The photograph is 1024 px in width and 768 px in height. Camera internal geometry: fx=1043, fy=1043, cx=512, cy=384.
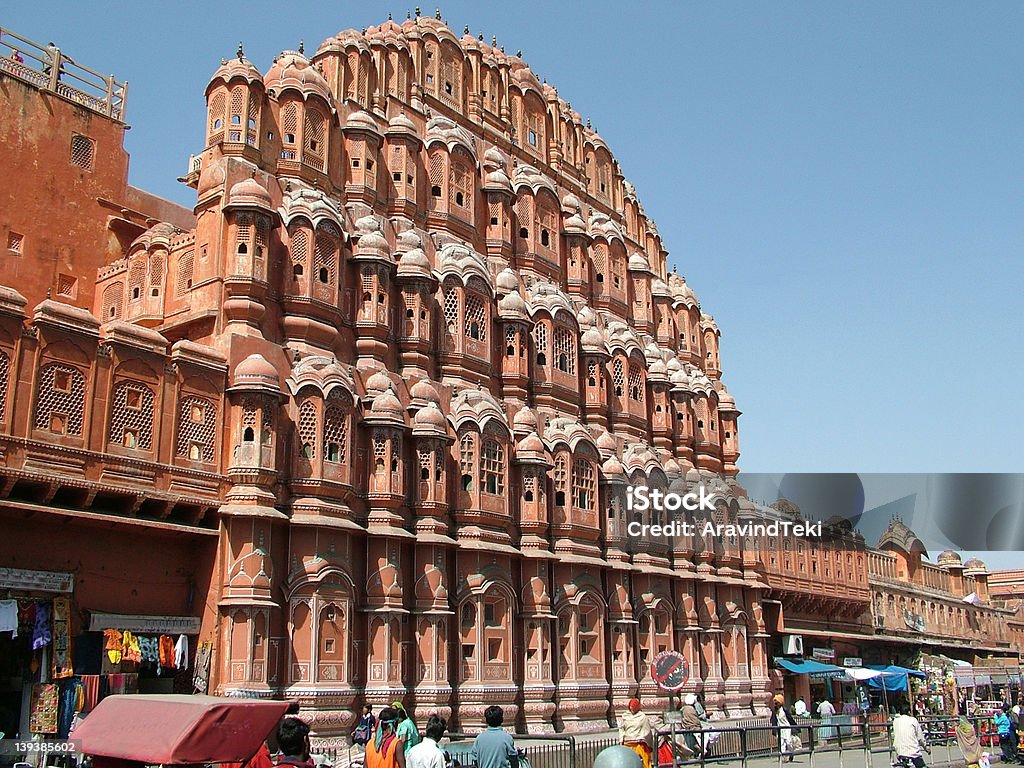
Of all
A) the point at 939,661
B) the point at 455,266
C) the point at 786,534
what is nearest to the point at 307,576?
the point at 455,266

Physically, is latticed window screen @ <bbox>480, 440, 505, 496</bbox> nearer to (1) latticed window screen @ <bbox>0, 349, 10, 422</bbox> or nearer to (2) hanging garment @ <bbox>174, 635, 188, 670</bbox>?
(2) hanging garment @ <bbox>174, 635, 188, 670</bbox>

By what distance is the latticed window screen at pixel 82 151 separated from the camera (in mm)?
28500

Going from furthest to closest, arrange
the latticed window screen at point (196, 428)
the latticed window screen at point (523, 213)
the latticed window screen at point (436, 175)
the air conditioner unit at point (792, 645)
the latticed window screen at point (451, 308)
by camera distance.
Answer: the air conditioner unit at point (792, 645), the latticed window screen at point (523, 213), the latticed window screen at point (436, 175), the latticed window screen at point (451, 308), the latticed window screen at point (196, 428)

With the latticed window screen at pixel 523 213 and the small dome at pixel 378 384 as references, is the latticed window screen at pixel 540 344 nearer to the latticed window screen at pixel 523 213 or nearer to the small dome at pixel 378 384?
the latticed window screen at pixel 523 213

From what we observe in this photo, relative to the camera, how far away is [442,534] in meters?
26.9

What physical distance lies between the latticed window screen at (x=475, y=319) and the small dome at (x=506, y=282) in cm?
158

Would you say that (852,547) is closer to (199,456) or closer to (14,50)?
(199,456)

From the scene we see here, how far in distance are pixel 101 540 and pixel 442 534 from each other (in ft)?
29.1

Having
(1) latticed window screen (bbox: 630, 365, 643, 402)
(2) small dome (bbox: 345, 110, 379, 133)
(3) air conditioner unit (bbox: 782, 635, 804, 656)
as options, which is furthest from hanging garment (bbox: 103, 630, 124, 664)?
(3) air conditioner unit (bbox: 782, 635, 804, 656)

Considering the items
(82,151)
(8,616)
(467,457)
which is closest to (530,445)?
(467,457)

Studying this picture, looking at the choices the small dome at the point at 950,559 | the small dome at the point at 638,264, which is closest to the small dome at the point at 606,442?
the small dome at the point at 638,264

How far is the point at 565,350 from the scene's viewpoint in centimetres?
3444

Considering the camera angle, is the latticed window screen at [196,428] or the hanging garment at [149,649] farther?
the latticed window screen at [196,428]

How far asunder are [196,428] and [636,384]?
1894cm
